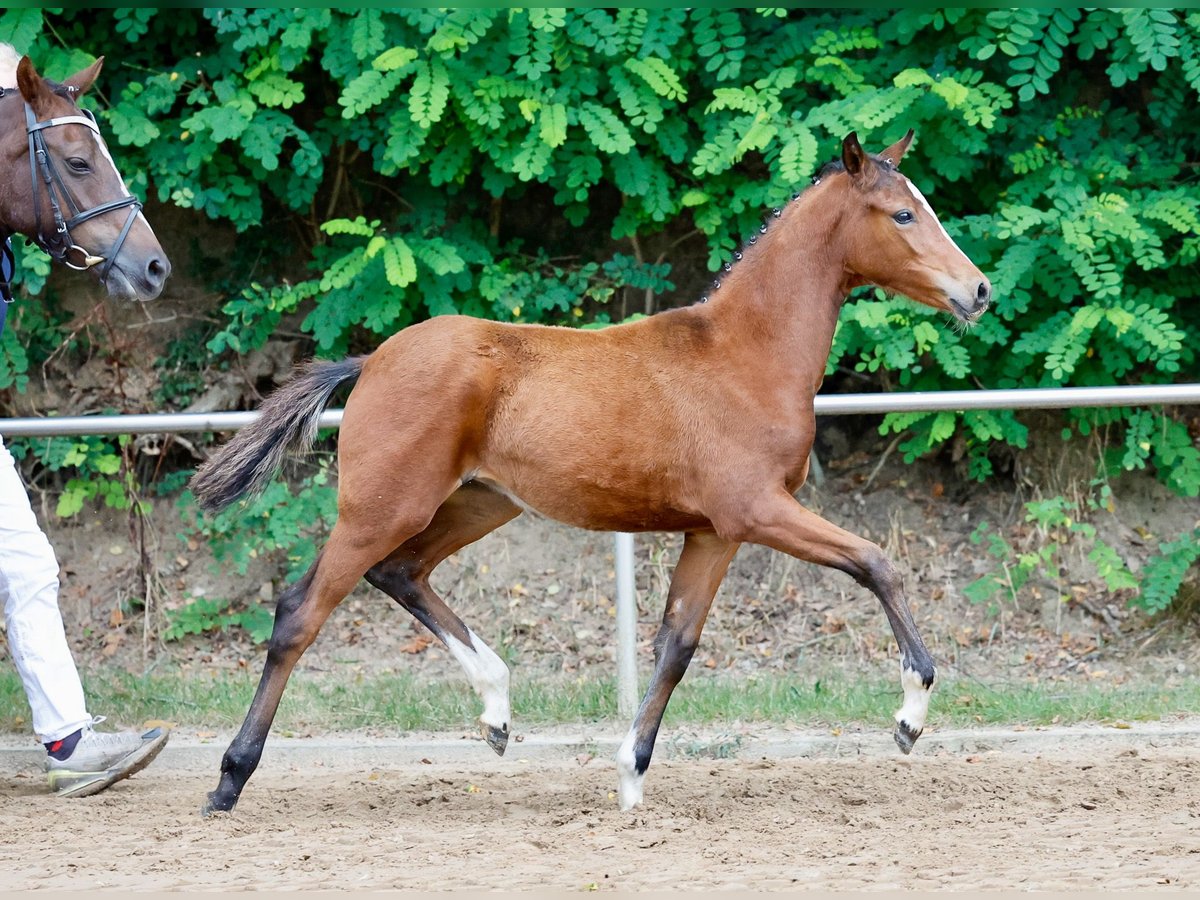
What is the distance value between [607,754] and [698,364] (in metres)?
1.98

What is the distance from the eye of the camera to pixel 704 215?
7.63 metres

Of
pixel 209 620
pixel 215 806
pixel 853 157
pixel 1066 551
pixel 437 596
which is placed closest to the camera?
pixel 215 806

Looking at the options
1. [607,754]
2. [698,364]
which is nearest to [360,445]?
[698,364]

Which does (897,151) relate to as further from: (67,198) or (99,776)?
(99,776)

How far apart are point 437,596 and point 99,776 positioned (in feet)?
4.93

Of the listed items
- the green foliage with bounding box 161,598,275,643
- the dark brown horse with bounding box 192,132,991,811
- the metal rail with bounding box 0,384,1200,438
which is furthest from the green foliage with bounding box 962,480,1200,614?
the green foliage with bounding box 161,598,275,643

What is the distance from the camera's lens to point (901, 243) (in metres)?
4.61

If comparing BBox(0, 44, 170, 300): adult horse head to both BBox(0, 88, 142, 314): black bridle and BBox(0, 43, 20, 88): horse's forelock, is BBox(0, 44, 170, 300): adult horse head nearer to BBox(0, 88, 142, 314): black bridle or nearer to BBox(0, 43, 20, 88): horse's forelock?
BBox(0, 88, 142, 314): black bridle

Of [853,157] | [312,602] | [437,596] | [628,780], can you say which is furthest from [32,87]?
[628,780]

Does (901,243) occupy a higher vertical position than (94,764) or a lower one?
higher

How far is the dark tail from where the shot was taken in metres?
4.85

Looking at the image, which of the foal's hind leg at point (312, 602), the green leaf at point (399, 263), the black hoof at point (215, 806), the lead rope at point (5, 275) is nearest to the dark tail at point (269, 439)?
the foal's hind leg at point (312, 602)

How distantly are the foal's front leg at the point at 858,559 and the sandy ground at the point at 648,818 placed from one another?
1.32ft

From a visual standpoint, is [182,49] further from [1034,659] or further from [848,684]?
[1034,659]
